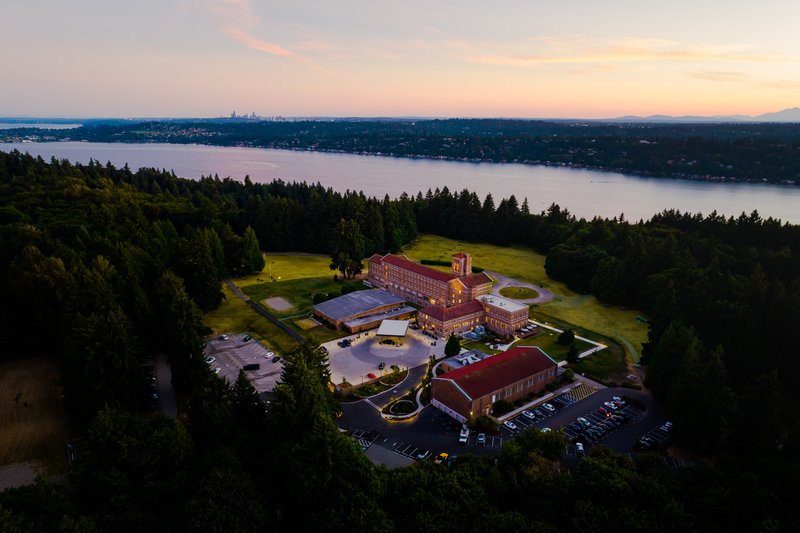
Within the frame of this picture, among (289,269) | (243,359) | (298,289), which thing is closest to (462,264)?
(298,289)

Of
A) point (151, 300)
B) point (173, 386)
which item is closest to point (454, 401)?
point (173, 386)

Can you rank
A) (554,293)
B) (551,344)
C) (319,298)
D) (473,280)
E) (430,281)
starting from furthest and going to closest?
(554,293) < (319,298) < (430,281) < (473,280) < (551,344)

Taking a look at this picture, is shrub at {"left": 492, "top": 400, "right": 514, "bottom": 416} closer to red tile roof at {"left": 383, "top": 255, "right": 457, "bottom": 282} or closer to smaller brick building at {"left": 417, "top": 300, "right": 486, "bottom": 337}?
smaller brick building at {"left": 417, "top": 300, "right": 486, "bottom": 337}

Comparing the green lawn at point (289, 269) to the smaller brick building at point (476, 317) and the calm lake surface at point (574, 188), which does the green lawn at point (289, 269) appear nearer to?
the smaller brick building at point (476, 317)

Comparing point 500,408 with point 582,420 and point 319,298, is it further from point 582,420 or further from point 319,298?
point 319,298

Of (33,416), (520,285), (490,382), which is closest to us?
(33,416)

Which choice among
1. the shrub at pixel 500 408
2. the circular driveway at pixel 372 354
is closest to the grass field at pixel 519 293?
the circular driveway at pixel 372 354
